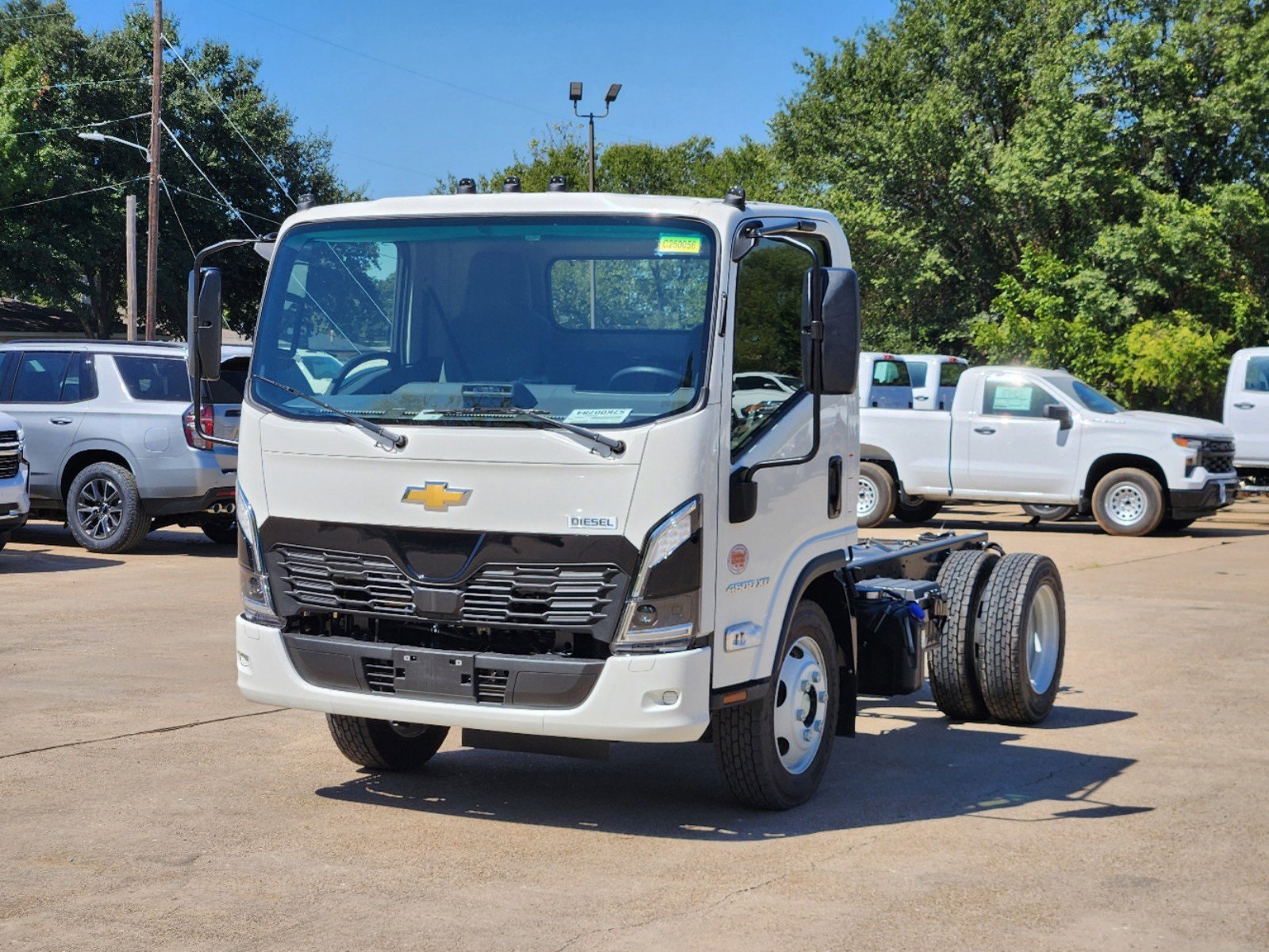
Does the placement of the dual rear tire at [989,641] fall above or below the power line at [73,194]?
below

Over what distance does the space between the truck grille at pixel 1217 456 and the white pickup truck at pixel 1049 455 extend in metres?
0.02

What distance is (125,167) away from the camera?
48.1m

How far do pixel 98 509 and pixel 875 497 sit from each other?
9.93m

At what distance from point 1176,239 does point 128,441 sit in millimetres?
22594

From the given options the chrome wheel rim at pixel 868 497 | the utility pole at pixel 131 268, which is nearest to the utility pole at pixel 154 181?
the utility pole at pixel 131 268

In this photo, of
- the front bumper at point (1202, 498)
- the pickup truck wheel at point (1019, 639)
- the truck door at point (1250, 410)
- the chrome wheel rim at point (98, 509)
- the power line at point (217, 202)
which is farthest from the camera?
the power line at point (217, 202)

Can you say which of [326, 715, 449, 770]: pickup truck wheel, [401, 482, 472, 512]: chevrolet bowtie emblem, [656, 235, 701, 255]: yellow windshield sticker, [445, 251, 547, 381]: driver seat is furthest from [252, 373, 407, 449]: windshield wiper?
[326, 715, 449, 770]: pickup truck wheel

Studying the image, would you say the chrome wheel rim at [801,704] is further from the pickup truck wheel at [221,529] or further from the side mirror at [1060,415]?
the side mirror at [1060,415]

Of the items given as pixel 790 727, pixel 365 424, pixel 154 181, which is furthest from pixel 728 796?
pixel 154 181

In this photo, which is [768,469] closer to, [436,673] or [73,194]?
[436,673]

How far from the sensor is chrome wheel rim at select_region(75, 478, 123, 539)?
52.4 feet

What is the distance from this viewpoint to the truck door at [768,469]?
5.91 meters

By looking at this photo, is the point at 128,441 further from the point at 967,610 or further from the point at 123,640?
the point at 967,610

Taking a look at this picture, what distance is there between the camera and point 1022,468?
20.4 m
